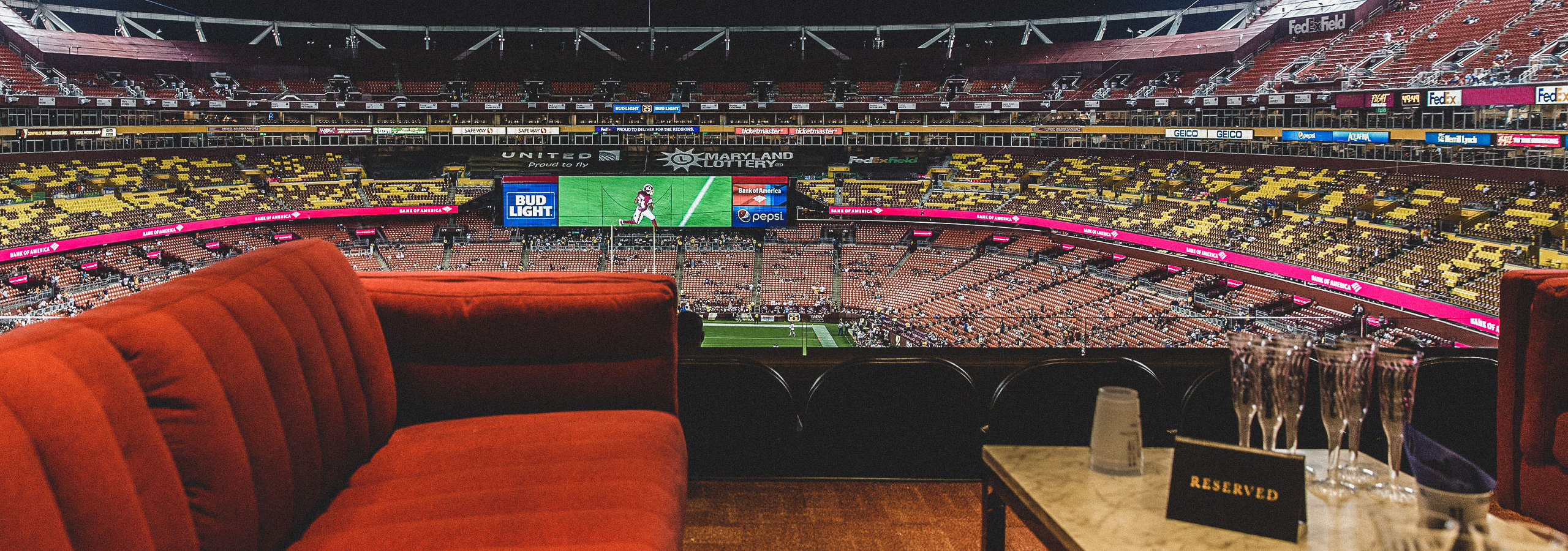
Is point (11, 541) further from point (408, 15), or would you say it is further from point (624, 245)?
point (408, 15)

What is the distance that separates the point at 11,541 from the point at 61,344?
272 mm

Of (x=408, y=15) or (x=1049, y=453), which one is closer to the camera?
(x=1049, y=453)

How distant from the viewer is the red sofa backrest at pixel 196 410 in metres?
0.81

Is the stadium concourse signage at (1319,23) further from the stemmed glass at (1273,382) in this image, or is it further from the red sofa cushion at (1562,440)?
the stemmed glass at (1273,382)

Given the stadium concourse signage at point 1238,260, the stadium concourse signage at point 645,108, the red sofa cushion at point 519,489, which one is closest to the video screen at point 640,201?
the stadium concourse signage at point 1238,260

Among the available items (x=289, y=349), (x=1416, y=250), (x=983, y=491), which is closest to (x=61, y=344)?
(x=289, y=349)

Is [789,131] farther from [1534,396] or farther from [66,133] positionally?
[1534,396]

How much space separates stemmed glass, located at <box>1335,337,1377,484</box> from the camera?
142cm

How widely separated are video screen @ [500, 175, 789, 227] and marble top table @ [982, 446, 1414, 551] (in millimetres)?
19247

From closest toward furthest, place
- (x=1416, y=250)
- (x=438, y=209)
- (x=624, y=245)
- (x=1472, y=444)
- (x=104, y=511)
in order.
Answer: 1. (x=104, y=511)
2. (x=1472, y=444)
3. (x=1416, y=250)
4. (x=624, y=245)
5. (x=438, y=209)

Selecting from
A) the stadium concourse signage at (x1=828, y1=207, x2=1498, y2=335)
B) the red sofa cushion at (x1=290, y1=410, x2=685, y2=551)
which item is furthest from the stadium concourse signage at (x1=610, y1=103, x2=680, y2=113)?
the red sofa cushion at (x1=290, y1=410, x2=685, y2=551)

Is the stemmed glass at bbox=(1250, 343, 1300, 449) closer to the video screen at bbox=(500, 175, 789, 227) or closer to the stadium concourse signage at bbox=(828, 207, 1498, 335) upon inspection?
the stadium concourse signage at bbox=(828, 207, 1498, 335)

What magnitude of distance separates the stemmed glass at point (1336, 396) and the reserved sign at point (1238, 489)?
169 mm

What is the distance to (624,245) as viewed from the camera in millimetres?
20578
